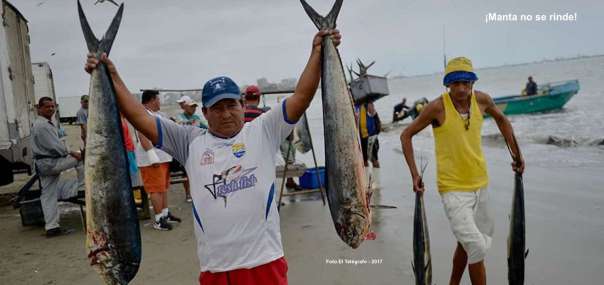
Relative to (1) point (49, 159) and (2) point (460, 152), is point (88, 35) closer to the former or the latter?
(2) point (460, 152)

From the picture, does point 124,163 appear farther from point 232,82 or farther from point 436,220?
point 436,220

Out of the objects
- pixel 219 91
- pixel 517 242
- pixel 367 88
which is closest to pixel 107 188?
pixel 219 91

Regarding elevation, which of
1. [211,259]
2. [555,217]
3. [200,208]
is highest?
[200,208]

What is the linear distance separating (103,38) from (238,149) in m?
0.91

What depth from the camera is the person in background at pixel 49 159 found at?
5551 mm

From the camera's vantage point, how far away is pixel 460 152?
3424mm

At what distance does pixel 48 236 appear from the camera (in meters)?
5.92

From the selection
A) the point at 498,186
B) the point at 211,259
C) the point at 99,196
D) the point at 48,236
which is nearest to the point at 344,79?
the point at 211,259

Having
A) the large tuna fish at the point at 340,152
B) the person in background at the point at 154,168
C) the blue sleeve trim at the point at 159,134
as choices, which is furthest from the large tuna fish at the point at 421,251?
the person in background at the point at 154,168

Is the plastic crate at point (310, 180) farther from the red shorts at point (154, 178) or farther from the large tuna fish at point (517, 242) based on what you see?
the large tuna fish at point (517, 242)

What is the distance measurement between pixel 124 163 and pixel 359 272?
2.69 metres

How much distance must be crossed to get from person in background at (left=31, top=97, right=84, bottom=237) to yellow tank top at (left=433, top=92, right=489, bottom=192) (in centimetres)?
452

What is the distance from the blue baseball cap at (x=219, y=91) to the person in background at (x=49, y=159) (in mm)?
4070

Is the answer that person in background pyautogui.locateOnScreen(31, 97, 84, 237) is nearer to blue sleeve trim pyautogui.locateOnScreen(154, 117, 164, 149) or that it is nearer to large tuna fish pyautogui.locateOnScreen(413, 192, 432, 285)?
blue sleeve trim pyautogui.locateOnScreen(154, 117, 164, 149)
